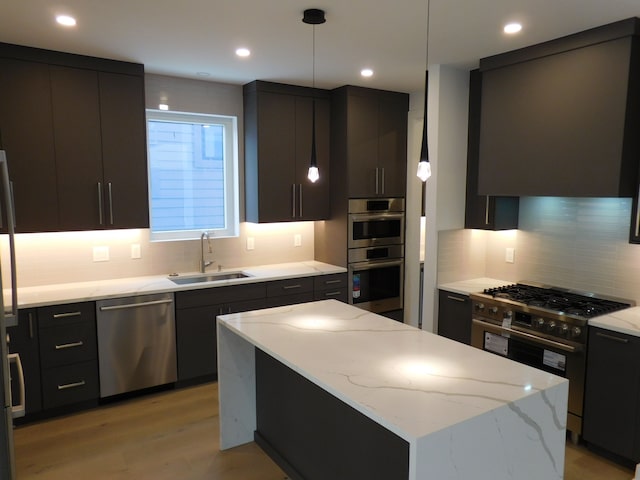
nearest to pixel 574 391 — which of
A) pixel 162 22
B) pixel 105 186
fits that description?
pixel 162 22

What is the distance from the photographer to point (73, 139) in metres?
3.55

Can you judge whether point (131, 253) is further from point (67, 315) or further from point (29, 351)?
point (29, 351)

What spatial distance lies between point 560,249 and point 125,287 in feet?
11.2

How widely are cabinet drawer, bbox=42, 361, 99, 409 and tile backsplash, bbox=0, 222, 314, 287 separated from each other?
764 millimetres

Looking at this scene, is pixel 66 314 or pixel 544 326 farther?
pixel 66 314

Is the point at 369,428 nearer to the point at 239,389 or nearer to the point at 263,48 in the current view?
the point at 239,389

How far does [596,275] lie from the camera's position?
137 inches

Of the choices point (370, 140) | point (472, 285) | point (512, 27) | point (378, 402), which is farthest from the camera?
point (370, 140)

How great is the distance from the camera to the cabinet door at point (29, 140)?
3.29 meters

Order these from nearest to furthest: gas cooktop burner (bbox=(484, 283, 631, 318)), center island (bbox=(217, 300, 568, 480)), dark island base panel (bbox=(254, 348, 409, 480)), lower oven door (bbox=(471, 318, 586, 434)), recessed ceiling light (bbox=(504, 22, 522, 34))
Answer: center island (bbox=(217, 300, 568, 480)) → dark island base panel (bbox=(254, 348, 409, 480)) → recessed ceiling light (bbox=(504, 22, 522, 34)) → lower oven door (bbox=(471, 318, 586, 434)) → gas cooktop burner (bbox=(484, 283, 631, 318))

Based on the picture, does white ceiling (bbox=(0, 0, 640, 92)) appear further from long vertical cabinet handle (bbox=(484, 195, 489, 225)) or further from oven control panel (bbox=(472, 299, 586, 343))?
oven control panel (bbox=(472, 299, 586, 343))

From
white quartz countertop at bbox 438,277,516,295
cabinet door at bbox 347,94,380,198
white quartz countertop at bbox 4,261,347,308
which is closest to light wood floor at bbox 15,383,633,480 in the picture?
white quartz countertop at bbox 4,261,347,308

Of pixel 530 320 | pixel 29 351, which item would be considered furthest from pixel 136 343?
pixel 530 320

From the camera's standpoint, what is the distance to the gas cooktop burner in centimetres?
311
